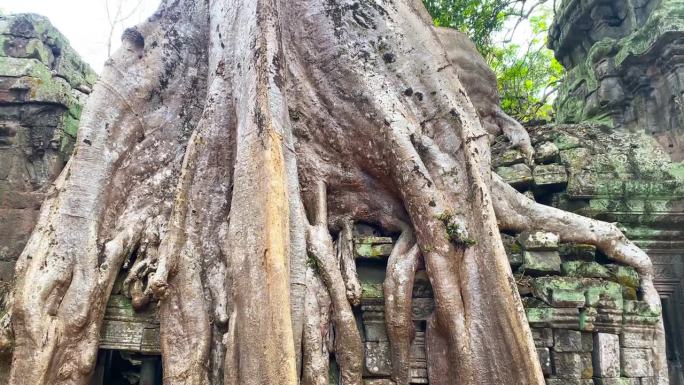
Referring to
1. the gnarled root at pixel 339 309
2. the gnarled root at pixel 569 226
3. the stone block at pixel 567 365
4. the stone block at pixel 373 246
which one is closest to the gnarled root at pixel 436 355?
the gnarled root at pixel 339 309

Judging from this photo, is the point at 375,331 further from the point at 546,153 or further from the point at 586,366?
the point at 546,153

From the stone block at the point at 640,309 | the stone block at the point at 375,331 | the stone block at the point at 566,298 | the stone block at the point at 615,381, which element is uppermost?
the stone block at the point at 566,298

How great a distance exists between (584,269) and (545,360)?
25.3 inches

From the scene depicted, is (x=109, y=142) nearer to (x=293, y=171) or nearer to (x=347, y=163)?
(x=293, y=171)

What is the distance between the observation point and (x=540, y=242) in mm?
3217

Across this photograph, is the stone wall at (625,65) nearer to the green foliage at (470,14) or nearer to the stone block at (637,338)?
the green foliage at (470,14)

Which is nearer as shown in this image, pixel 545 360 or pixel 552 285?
pixel 545 360

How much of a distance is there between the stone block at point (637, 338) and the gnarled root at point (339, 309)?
1.52 metres

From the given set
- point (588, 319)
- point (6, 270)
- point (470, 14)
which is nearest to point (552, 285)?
point (588, 319)

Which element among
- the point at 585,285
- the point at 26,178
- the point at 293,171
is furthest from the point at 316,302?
the point at 26,178

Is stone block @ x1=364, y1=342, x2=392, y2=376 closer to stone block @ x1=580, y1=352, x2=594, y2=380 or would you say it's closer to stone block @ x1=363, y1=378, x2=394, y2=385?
stone block @ x1=363, y1=378, x2=394, y2=385

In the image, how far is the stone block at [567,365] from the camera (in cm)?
289

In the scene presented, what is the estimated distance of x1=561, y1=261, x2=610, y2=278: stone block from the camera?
10.5 feet

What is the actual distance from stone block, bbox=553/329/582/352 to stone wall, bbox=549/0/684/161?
234 cm
